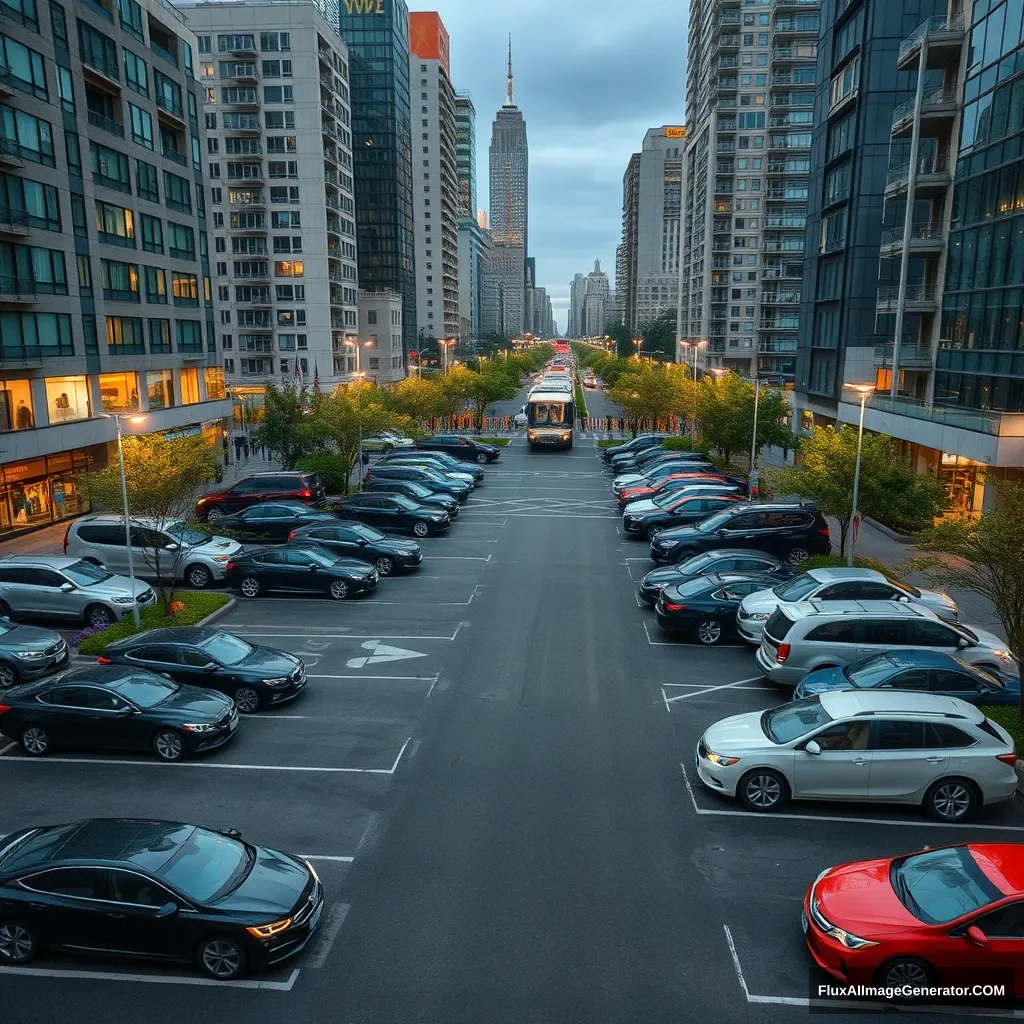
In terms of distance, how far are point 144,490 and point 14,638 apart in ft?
15.2

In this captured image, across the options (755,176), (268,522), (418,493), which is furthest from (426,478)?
(755,176)

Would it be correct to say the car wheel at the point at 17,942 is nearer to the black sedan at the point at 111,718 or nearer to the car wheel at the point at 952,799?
the black sedan at the point at 111,718

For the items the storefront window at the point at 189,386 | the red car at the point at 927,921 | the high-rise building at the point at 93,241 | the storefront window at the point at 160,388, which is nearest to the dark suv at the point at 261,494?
the high-rise building at the point at 93,241

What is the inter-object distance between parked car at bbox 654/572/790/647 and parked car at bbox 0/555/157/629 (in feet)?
42.2

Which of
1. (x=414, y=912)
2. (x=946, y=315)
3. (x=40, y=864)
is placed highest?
(x=946, y=315)

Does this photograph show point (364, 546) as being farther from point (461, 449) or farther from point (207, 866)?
point (461, 449)

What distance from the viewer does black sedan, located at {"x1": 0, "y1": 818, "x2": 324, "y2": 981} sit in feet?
26.8

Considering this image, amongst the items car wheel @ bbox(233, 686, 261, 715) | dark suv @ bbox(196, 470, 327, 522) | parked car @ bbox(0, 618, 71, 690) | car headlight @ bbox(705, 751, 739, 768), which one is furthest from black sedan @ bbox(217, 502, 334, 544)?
car headlight @ bbox(705, 751, 739, 768)

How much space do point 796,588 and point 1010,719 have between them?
522cm

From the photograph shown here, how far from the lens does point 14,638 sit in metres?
17.1

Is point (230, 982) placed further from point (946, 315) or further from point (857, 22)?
point (857, 22)

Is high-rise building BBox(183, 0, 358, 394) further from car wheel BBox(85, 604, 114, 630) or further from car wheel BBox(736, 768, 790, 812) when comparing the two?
car wheel BBox(736, 768, 790, 812)

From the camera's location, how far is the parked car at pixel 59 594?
20.0m

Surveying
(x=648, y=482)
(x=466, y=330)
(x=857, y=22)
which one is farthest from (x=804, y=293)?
(x=466, y=330)
